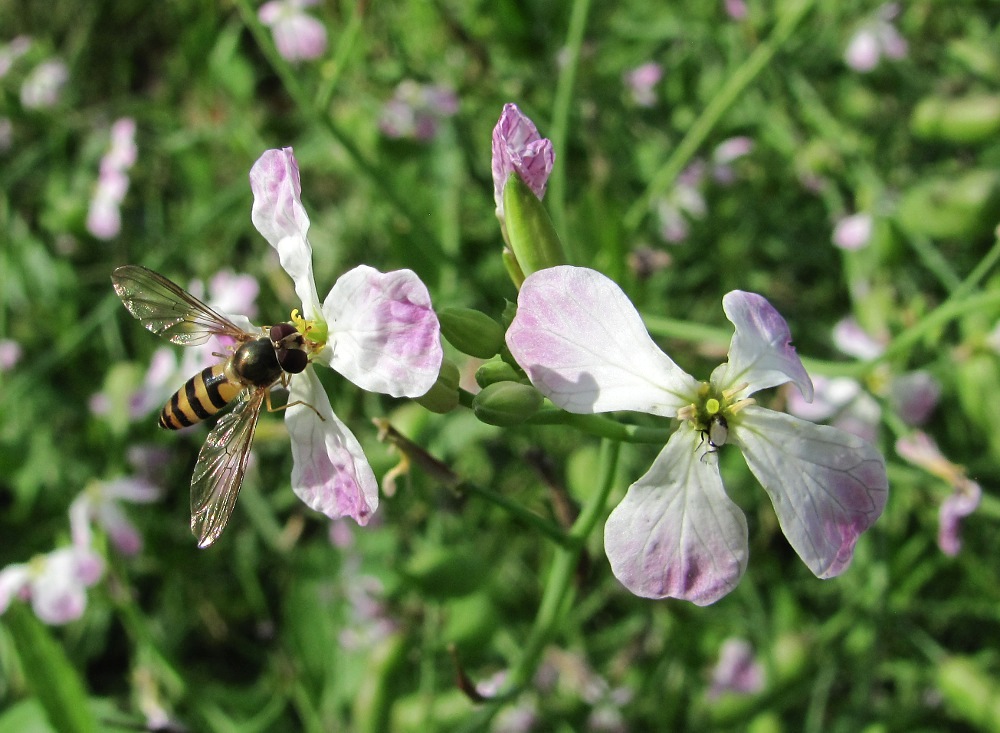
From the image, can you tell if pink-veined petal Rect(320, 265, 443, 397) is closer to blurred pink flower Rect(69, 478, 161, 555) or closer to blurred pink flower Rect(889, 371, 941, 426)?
blurred pink flower Rect(889, 371, 941, 426)

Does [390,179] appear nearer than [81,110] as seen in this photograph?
Yes

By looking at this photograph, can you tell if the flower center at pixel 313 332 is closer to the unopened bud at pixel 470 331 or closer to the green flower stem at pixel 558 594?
the unopened bud at pixel 470 331

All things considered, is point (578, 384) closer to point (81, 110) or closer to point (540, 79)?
point (540, 79)

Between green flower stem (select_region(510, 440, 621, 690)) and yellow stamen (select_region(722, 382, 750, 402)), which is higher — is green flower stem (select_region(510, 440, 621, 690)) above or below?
below

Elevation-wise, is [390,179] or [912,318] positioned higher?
[390,179]

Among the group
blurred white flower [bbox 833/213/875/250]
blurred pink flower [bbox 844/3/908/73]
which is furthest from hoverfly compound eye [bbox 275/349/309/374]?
blurred pink flower [bbox 844/3/908/73]

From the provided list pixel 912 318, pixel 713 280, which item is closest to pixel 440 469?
pixel 912 318

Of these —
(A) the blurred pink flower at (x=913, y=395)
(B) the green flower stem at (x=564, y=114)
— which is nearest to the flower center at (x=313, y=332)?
(B) the green flower stem at (x=564, y=114)

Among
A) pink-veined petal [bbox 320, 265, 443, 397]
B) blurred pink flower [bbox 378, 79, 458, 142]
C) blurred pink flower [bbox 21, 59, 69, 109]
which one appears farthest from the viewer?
blurred pink flower [bbox 21, 59, 69, 109]
